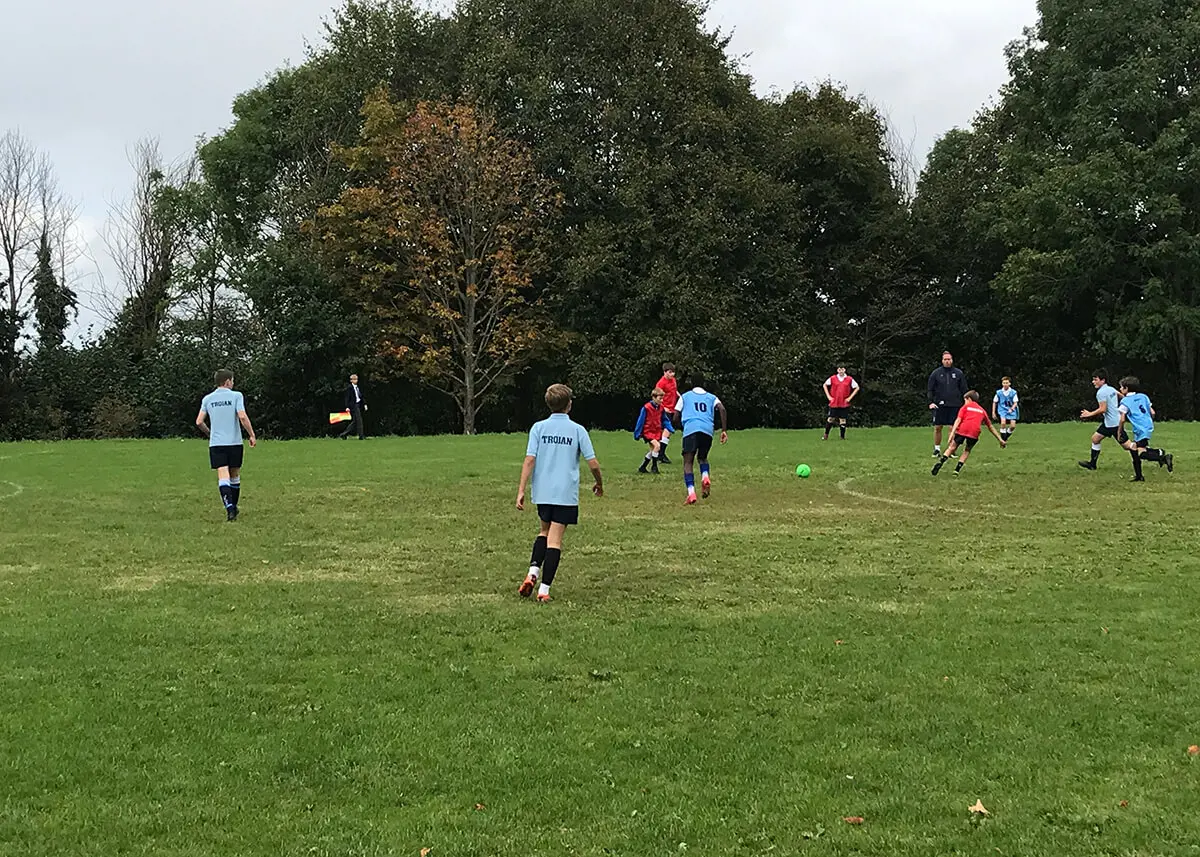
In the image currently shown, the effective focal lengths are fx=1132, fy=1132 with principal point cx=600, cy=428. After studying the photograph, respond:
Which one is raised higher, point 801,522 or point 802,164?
point 802,164

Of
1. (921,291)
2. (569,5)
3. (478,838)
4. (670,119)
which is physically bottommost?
(478,838)

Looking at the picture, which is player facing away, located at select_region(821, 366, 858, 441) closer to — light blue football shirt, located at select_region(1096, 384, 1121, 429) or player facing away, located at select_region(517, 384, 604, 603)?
light blue football shirt, located at select_region(1096, 384, 1121, 429)

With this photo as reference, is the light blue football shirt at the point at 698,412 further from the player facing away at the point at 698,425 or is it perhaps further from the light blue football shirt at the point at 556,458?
the light blue football shirt at the point at 556,458

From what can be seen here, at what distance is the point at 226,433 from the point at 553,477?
6681 mm

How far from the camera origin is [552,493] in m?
9.11

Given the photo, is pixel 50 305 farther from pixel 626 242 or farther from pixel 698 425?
pixel 698 425

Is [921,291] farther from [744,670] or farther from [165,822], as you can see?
[165,822]

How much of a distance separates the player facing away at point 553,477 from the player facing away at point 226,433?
612 centimetres

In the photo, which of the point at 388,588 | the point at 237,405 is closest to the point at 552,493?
the point at 388,588

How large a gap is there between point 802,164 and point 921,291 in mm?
6879

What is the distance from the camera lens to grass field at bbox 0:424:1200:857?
445 centimetres

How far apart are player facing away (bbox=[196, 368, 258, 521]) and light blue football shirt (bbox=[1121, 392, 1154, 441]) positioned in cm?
1296

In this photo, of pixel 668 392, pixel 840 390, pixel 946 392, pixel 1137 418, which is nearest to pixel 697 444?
pixel 668 392

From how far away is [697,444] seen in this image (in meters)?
15.8
